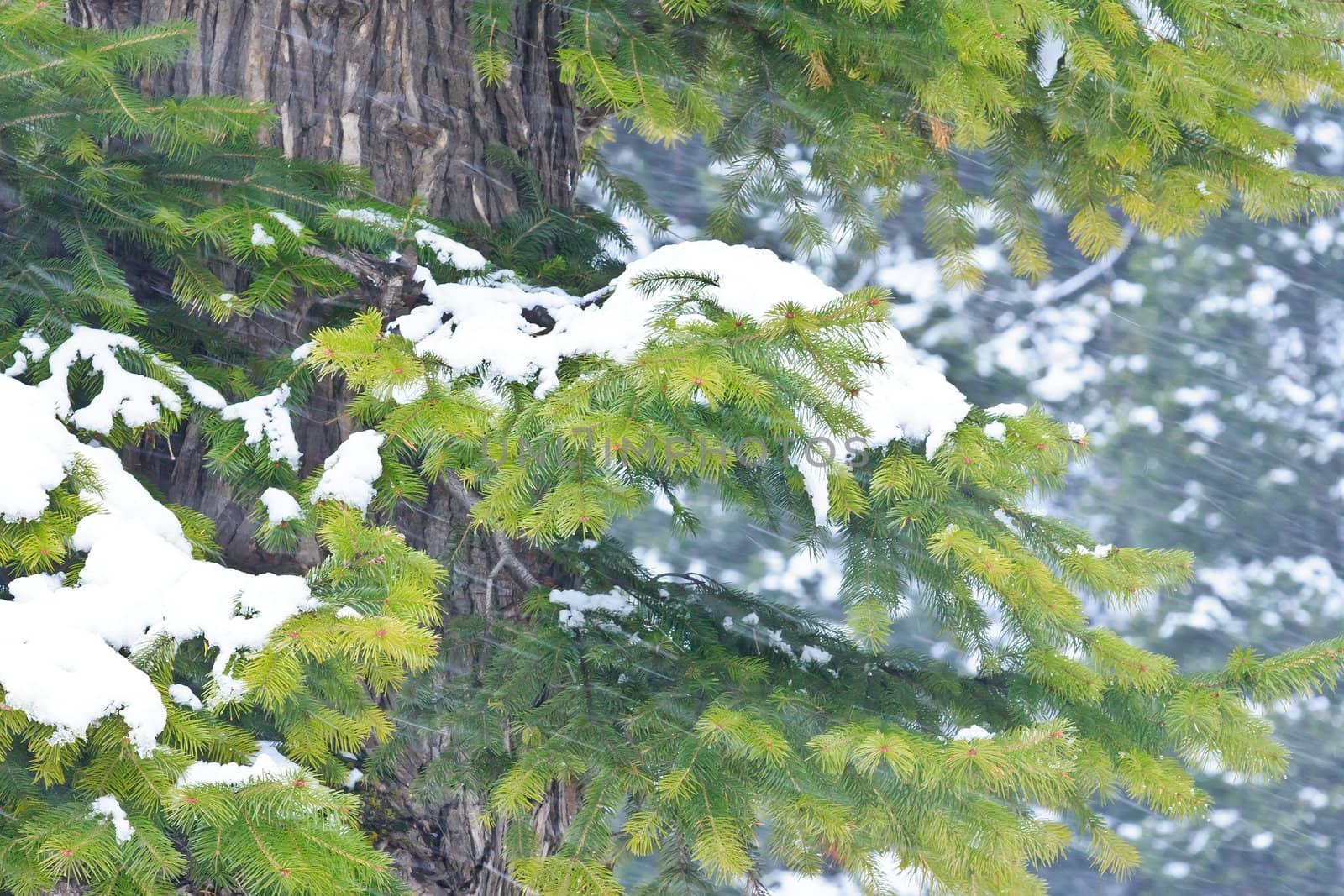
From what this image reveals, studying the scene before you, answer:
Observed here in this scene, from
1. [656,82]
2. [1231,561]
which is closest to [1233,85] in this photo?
[656,82]

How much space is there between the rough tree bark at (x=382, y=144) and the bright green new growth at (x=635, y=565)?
0.36 ft

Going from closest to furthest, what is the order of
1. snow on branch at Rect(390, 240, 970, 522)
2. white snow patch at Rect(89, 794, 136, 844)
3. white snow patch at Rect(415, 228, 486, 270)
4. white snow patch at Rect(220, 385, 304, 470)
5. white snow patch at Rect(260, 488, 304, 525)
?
white snow patch at Rect(89, 794, 136, 844)
snow on branch at Rect(390, 240, 970, 522)
white snow patch at Rect(260, 488, 304, 525)
white snow patch at Rect(220, 385, 304, 470)
white snow patch at Rect(415, 228, 486, 270)

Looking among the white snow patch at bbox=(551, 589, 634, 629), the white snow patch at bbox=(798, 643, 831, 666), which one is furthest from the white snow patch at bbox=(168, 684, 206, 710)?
the white snow patch at bbox=(798, 643, 831, 666)

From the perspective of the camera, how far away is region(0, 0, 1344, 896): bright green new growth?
1484 mm

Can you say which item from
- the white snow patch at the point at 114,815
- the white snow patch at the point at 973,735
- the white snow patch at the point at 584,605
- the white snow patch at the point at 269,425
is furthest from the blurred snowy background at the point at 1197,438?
the white snow patch at the point at 114,815

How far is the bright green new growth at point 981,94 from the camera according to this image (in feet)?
7.19

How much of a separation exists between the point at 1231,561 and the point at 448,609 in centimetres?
745

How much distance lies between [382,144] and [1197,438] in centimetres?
751

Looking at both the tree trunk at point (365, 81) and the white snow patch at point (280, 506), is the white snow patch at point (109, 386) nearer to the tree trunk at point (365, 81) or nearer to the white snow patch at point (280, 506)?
the white snow patch at point (280, 506)

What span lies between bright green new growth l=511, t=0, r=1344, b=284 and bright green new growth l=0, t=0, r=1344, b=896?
13 millimetres

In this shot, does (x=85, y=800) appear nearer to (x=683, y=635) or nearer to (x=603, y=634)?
(x=603, y=634)

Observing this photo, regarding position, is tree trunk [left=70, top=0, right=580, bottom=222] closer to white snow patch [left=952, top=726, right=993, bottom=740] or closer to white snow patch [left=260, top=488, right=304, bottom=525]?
white snow patch [left=260, top=488, right=304, bottom=525]

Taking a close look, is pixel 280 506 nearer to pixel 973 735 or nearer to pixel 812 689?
pixel 812 689

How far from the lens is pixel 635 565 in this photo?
2568mm
